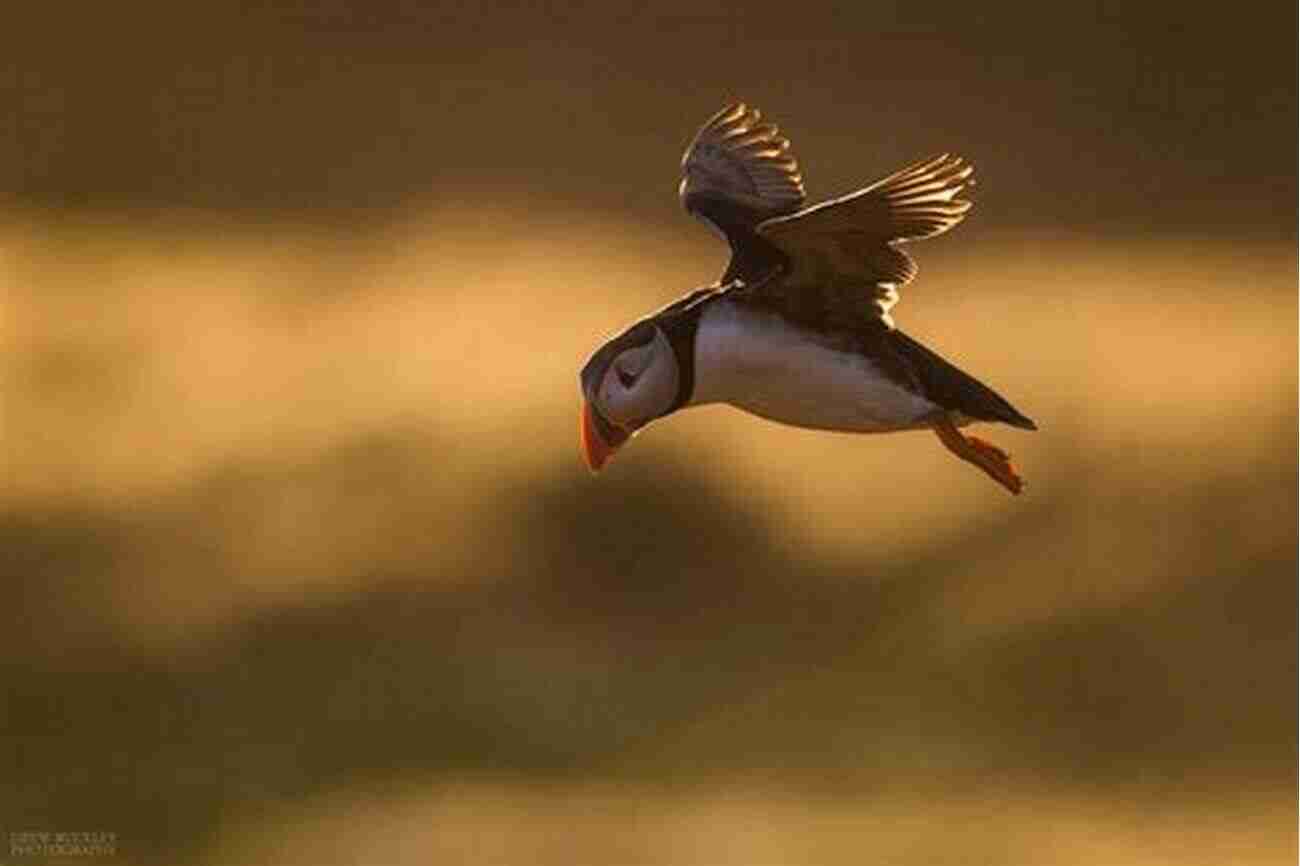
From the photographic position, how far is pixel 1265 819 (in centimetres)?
250

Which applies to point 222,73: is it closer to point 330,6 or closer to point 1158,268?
point 330,6

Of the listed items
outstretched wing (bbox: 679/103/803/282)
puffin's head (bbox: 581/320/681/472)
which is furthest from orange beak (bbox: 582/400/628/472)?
outstretched wing (bbox: 679/103/803/282)

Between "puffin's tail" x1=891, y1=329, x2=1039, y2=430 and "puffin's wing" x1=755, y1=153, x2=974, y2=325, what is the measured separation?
4cm

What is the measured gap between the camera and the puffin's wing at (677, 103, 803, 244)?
8.11ft

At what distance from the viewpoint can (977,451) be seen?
98.6 inches

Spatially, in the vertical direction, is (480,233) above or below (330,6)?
below

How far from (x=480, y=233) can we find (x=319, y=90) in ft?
0.73

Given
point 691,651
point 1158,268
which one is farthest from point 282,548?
point 1158,268

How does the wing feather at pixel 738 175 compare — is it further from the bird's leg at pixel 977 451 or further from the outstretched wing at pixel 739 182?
the bird's leg at pixel 977 451

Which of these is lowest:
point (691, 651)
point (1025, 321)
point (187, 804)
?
point (187, 804)

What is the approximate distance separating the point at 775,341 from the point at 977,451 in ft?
0.78

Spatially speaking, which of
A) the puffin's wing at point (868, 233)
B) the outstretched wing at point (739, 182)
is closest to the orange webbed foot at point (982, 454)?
the puffin's wing at point (868, 233)

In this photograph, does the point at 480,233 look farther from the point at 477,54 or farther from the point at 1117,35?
the point at 1117,35

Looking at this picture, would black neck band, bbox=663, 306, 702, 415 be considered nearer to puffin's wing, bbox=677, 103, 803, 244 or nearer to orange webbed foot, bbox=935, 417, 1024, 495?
puffin's wing, bbox=677, 103, 803, 244
